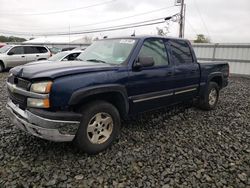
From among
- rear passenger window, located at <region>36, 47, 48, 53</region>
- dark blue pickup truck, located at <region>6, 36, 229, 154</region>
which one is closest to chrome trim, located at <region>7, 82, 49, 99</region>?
dark blue pickup truck, located at <region>6, 36, 229, 154</region>

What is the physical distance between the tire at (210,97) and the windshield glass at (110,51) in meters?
2.73

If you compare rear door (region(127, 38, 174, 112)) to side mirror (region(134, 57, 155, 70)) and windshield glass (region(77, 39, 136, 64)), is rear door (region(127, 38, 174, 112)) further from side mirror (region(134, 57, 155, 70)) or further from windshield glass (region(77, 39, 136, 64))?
windshield glass (region(77, 39, 136, 64))

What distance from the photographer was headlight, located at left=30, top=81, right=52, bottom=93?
111 inches

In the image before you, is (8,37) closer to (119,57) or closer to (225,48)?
(225,48)

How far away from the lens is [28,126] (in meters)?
2.98

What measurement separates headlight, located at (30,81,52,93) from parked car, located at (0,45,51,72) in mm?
12093

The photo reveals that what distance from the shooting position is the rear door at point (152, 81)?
375cm

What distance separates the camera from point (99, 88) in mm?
3162

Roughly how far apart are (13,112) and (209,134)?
11.6ft

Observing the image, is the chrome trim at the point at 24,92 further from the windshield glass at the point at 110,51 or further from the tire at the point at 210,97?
the tire at the point at 210,97

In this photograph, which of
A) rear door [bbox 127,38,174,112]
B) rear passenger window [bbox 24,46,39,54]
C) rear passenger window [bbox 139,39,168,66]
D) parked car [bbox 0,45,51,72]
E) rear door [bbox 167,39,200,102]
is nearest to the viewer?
rear door [bbox 127,38,174,112]

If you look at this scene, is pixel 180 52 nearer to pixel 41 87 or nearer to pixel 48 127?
pixel 41 87

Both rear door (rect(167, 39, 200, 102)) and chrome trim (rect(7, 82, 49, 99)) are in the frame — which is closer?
chrome trim (rect(7, 82, 49, 99))

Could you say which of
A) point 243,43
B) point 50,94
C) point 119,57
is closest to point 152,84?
point 119,57
